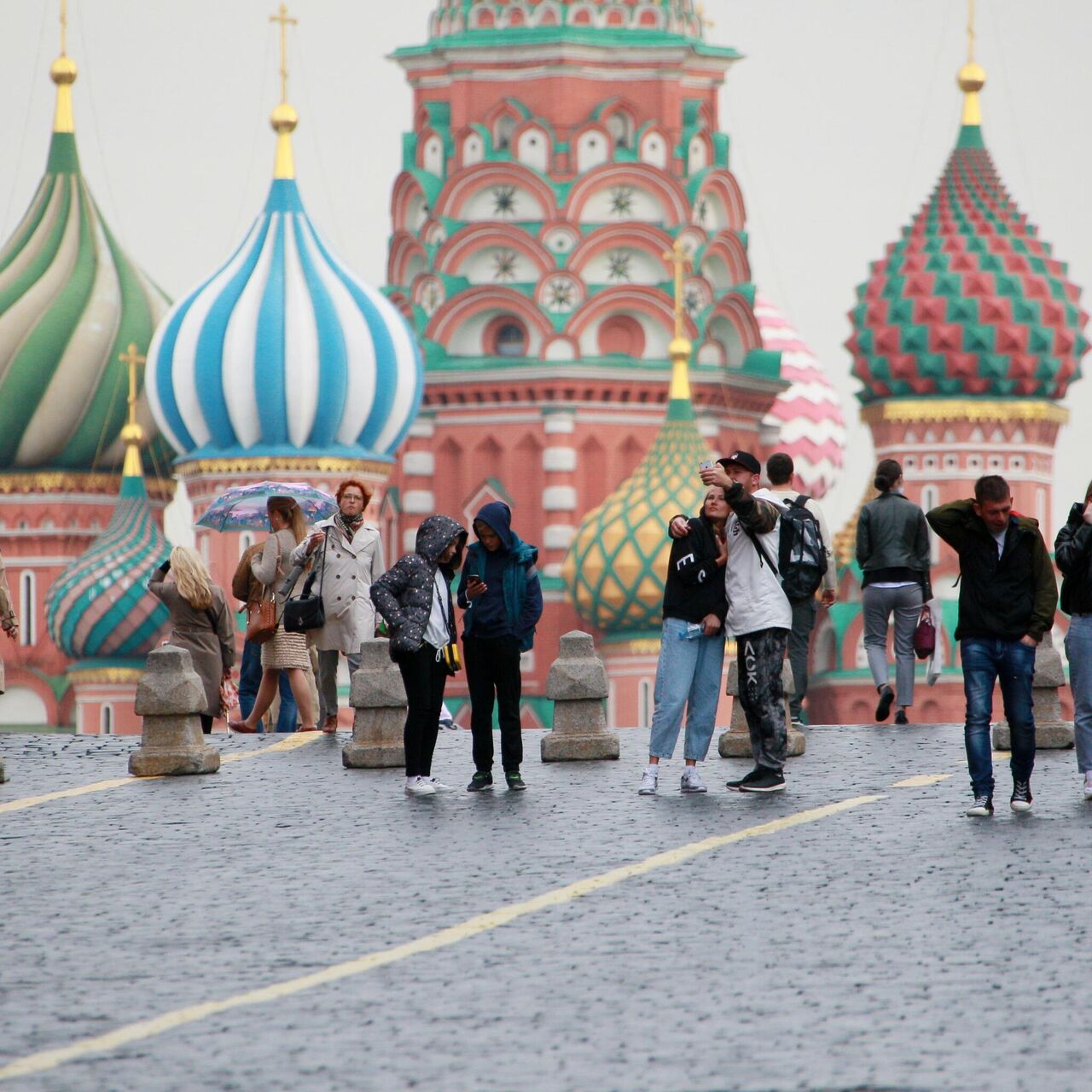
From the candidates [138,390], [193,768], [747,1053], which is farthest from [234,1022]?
[138,390]

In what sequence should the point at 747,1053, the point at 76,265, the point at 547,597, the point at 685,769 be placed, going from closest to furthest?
the point at 747,1053, the point at 685,769, the point at 547,597, the point at 76,265

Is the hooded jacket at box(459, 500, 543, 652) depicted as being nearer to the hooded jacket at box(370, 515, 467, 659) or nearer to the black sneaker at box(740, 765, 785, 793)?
the hooded jacket at box(370, 515, 467, 659)

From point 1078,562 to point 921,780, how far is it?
1814mm

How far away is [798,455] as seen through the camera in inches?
2670

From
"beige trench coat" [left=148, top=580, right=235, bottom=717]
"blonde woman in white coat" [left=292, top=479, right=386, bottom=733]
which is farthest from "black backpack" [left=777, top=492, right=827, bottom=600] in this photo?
"beige trench coat" [left=148, top=580, right=235, bottom=717]

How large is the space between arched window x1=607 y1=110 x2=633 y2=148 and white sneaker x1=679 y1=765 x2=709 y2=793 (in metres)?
48.3

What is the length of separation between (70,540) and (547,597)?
10.7m

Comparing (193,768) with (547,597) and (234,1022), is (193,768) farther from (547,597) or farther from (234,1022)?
(547,597)

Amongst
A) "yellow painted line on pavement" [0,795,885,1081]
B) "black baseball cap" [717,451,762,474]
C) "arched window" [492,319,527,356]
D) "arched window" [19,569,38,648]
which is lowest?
"yellow painted line on pavement" [0,795,885,1081]

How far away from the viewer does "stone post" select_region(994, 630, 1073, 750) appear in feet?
54.4

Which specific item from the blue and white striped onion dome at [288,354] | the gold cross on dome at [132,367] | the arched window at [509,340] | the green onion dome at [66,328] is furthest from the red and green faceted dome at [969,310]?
the green onion dome at [66,328]

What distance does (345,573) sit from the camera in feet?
56.0

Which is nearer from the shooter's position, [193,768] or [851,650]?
[193,768]

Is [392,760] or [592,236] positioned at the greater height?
[592,236]
